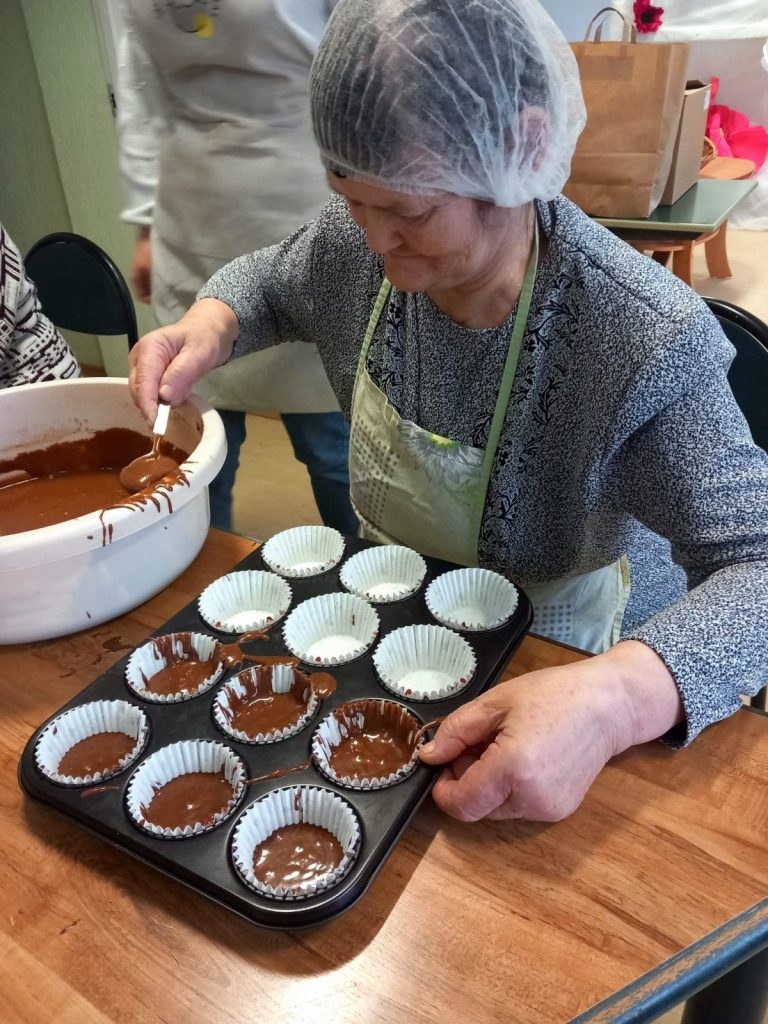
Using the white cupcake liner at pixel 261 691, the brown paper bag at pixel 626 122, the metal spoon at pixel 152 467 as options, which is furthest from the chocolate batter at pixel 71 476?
the brown paper bag at pixel 626 122

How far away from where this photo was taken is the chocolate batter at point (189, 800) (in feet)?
2.39

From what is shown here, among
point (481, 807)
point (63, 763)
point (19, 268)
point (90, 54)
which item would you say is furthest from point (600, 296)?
point (90, 54)

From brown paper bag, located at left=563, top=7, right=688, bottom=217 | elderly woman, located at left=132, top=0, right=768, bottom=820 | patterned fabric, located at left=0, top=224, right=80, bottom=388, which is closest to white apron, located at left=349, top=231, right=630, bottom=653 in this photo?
elderly woman, located at left=132, top=0, right=768, bottom=820

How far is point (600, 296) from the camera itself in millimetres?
886

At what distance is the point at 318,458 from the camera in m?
1.76

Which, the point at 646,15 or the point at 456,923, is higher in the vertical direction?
the point at 646,15

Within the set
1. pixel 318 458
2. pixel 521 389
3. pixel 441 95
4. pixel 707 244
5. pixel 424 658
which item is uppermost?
pixel 441 95

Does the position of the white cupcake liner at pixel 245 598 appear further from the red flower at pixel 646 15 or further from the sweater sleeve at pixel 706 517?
the red flower at pixel 646 15

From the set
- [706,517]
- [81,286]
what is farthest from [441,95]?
[81,286]

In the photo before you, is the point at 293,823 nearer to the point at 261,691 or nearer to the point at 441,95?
the point at 261,691

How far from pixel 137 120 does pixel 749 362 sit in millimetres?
1239

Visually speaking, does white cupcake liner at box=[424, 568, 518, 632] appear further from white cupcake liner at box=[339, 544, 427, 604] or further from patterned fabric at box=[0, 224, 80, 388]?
patterned fabric at box=[0, 224, 80, 388]

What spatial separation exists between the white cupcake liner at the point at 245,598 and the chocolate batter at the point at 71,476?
0.23 metres

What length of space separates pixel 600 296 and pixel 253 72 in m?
0.87
